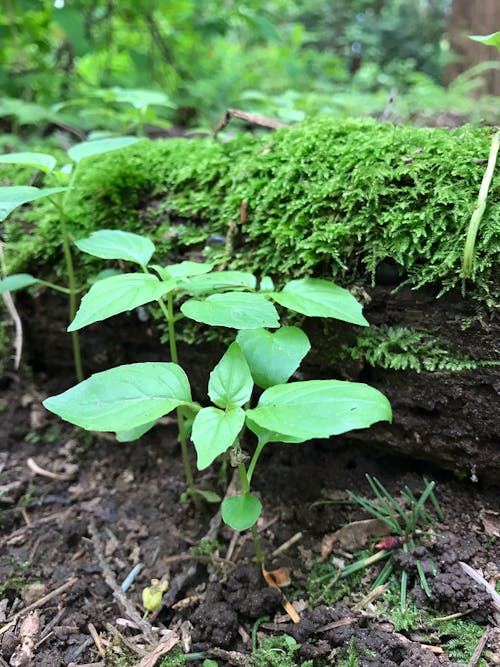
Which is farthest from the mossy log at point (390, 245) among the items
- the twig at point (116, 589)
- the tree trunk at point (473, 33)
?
the tree trunk at point (473, 33)

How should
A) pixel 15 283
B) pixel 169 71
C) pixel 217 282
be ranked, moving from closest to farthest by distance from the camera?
1. pixel 217 282
2. pixel 15 283
3. pixel 169 71

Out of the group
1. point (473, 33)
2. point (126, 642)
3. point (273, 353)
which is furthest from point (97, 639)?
point (473, 33)

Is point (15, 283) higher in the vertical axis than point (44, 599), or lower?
higher

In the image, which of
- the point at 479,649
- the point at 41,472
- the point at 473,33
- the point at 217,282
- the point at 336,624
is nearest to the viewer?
the point at 479,649

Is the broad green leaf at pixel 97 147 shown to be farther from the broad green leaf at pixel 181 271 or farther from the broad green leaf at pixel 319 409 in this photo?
the broad green leaf at pixel 319 409

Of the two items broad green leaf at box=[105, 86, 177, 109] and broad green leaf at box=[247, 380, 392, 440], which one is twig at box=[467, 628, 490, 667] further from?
broad green leaf at box=[105, 86, 177, 109]

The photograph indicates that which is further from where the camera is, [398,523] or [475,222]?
[398,523]

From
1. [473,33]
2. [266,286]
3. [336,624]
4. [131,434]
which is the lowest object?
[336,624]

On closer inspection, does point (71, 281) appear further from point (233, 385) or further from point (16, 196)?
point (233, 385)
